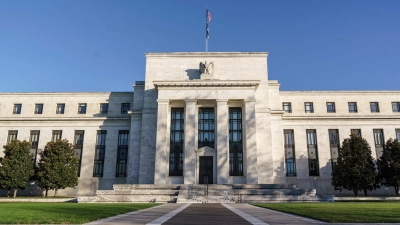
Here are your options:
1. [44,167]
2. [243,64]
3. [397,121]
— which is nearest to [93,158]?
[44,167]

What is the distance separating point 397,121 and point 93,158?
45864mm

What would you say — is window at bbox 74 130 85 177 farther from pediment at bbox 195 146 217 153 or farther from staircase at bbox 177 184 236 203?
staircase at bbox 177 184 236 203

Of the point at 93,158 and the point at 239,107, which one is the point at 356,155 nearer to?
the point at 239,107

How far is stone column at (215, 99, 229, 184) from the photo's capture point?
39.3 meters

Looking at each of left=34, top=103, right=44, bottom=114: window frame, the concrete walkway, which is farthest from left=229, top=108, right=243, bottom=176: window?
left=34, top=103, right=44, bottom=114: window frame

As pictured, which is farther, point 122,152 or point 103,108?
point 103,108

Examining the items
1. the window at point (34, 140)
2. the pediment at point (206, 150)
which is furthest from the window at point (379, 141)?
the window at point (34, 140)

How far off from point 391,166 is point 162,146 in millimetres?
28371

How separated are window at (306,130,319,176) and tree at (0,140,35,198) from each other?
38.0m

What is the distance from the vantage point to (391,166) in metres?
38.0

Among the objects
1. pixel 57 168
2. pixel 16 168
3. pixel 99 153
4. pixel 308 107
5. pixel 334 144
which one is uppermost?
pixel 308 107

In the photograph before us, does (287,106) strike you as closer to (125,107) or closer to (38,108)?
(125,107)

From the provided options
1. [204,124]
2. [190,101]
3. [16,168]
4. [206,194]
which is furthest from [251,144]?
[16,168]

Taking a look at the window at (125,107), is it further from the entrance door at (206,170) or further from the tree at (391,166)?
the tree at (391,166)
